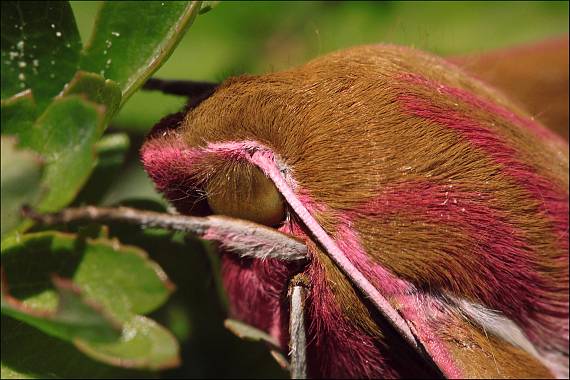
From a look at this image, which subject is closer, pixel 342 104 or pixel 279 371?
pixel 342 104

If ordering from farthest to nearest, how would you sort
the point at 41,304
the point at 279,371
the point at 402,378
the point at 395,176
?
1. the point at 279,371
2. the point at 402,378
3. the point at 395,176
4. the point at 41,304

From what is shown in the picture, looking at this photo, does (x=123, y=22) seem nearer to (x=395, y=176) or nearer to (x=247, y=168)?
(x=247, y=168)

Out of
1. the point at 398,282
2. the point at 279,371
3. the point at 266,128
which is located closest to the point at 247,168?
the point at 266,128

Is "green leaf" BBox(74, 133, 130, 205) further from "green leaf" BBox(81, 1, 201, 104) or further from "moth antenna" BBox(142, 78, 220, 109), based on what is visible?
"green leaf" BBox(81, 1, 201, 104)

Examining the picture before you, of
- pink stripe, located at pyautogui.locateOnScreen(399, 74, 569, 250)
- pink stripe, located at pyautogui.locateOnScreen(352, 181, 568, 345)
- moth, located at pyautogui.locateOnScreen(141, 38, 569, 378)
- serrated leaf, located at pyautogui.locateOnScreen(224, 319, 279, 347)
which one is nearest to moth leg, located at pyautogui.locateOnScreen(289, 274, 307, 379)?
moth, located at pyautogui.locateOnScreen(141, 38, 569, 378)

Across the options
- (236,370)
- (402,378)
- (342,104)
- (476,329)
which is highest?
(342,104)

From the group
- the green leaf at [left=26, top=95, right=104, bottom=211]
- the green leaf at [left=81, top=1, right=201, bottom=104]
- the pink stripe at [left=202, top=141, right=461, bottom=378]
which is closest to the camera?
the green leaf at [left=26, top=95, right=104, bottom=211]

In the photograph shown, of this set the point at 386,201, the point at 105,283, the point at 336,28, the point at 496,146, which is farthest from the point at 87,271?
the point at 336,28
